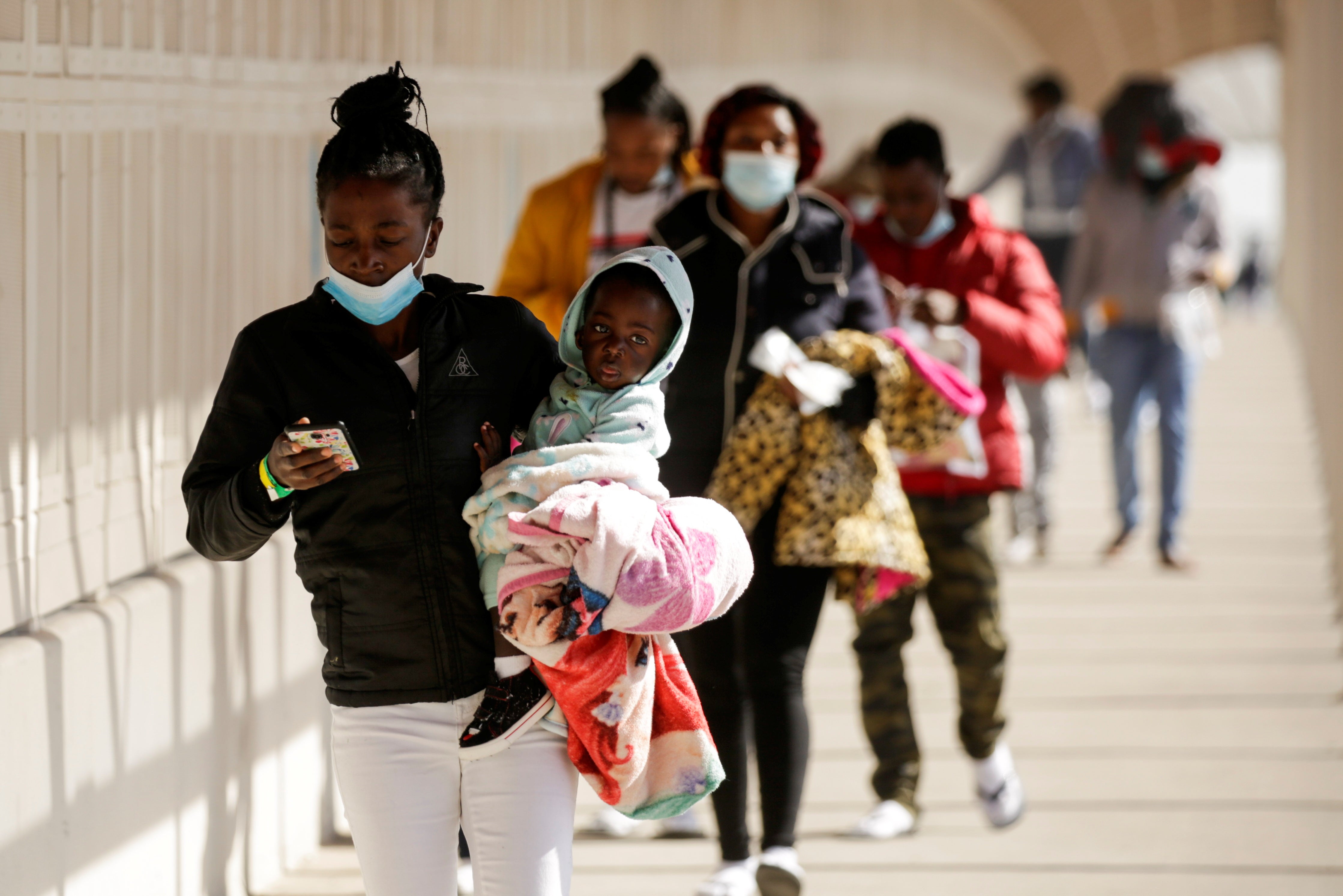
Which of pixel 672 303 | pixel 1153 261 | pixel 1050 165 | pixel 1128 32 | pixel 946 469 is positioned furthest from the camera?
pixel 1128 32

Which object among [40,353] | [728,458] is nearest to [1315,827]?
[728,458]

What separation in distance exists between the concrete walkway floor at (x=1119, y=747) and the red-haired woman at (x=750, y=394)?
2.29ft

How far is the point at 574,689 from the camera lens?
Answer: 3.00 metres

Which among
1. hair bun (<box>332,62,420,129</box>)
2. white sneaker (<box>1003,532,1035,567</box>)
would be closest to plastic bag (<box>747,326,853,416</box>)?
hair bun (<box>332,62,420,129</box>)

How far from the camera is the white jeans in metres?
2.97

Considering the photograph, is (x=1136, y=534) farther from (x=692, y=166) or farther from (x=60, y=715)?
(x=60, y=715)

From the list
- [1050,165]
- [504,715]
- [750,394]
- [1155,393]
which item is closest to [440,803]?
[504,715]

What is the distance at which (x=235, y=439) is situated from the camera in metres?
2.94

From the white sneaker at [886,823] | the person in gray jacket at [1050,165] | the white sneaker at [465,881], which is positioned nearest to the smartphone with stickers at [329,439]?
the white sneaker at [465,881]

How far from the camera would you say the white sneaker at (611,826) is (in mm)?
5504

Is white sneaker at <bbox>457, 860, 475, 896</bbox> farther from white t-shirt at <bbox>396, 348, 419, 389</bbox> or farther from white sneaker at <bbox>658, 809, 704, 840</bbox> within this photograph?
white t-shirt at <bbox>396, 348, 419, 389</bbox>

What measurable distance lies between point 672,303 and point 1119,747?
152 inches

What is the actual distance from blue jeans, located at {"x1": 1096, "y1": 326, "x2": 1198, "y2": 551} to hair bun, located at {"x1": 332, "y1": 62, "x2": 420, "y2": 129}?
6.73 metres

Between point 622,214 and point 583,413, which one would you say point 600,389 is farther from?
point 622,214
